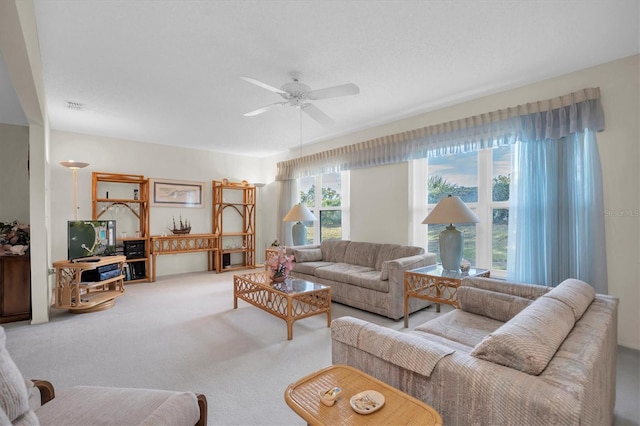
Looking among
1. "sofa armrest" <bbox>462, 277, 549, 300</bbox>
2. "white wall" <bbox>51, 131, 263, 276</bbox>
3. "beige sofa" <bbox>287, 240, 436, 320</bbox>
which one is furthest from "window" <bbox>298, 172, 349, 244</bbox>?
"sofa armrest" <bbox>462, 277, 549, 300</bbox>

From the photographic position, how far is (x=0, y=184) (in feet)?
13.8

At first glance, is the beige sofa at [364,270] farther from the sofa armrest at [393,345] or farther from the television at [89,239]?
the television at [89,239]

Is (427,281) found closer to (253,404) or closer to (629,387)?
(629,387)

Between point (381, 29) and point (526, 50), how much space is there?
1.32 m

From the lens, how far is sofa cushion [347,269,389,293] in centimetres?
337

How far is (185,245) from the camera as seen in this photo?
233 inches

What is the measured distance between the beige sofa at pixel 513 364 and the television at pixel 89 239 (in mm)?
3947

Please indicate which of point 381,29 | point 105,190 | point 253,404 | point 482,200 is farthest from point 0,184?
point 482,200

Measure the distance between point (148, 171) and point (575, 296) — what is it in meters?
6.28

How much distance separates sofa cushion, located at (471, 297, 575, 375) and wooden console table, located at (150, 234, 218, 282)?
560cm

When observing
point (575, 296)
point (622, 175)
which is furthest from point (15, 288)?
point (622, 175)

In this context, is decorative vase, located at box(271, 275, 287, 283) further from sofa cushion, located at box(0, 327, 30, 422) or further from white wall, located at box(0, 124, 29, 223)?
white wall, located at box(0, 124, 29, 223)

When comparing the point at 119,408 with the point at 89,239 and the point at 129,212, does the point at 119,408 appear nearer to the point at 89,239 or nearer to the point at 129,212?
the point at 89,239

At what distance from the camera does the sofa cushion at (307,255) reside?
4.77 metres
